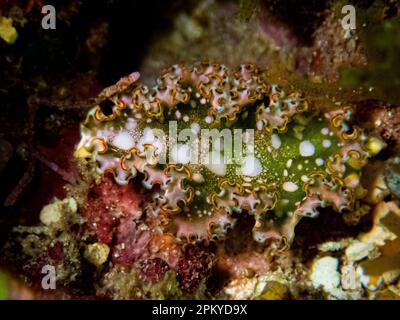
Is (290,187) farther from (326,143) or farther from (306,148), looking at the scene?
(326,143)

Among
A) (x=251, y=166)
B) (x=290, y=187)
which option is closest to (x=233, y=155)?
(x=251, y=166)

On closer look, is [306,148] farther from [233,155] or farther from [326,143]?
[233,155]

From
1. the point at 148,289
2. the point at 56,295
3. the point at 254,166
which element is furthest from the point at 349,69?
the point at 56,295

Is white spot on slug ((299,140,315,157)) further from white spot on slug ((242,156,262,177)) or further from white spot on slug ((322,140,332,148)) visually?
white spot on slug ((242,156,262,177))

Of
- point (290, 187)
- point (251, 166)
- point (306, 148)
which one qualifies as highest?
point (306, 148)

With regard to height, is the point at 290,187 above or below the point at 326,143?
below

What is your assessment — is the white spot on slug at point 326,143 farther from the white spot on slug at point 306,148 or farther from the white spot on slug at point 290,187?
the white spot on slug at point 290,187

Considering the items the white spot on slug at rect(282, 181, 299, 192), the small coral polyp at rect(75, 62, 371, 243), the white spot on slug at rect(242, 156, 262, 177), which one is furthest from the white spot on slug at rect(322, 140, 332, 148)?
the white spot on slug at rect(242, 156, 262, 177)
